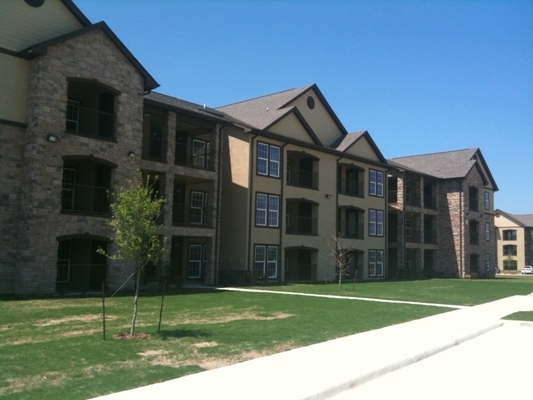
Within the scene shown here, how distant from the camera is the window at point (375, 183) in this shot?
41500mm

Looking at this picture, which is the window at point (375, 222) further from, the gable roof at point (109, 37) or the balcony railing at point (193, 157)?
the gable roof at point (109, 37)

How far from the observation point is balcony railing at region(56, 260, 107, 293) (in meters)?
22.8

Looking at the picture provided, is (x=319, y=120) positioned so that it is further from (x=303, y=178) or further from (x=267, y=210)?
(x=267, y=210)

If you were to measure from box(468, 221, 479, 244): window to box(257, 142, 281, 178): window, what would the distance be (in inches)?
1185

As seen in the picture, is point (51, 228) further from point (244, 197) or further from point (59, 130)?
point (244, 197)

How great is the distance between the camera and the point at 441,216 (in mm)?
53000

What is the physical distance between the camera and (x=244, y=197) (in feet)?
101

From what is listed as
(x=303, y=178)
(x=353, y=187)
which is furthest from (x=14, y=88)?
(x=353, y=187)

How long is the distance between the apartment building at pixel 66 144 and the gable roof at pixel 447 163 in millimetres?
32541

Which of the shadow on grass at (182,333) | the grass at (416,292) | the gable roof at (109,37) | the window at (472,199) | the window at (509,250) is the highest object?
the gable roof at (109,37)

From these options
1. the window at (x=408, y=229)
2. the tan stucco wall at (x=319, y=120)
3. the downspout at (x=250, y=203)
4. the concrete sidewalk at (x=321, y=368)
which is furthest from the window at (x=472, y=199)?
the concrete sidewalk at (x=321, y=368)

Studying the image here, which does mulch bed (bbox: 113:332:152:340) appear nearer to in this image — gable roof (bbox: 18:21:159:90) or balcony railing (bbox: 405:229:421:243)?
gable roof (bbox: 18:21:159:90)

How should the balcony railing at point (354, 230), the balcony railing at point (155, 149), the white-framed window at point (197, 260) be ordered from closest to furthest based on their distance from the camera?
the balcony railing at point (155, 149) < the white-framed window at point (197, 260) < the balcony railing at point (354, 230)

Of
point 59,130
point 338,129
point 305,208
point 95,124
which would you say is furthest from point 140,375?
point 338,129
